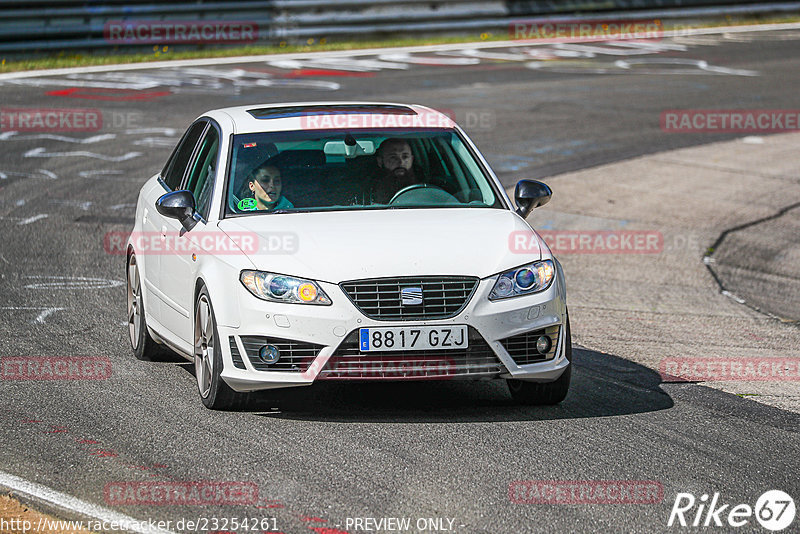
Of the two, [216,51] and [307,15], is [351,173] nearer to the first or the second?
[216,51]

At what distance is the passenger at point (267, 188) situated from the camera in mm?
7703

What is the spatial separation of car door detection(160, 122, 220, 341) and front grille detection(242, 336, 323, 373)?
685 millimetres

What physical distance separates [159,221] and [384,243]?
6.76 ft

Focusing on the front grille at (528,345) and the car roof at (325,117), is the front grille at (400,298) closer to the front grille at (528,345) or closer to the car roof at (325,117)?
the front grille at (528,345)

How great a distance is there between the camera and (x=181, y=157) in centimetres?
887

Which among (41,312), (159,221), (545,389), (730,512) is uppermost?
(159,221)

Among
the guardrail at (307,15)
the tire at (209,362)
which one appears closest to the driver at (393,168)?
the tire at (209,362)

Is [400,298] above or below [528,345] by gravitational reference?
above

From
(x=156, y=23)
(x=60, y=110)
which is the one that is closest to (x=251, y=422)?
(x=60, y=110)

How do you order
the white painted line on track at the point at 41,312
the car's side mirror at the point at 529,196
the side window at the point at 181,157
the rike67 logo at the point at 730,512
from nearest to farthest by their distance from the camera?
1. the rike67 logo at the point at 730,512
2. the car's side mirror at the point at 529,196
3. the side window at the point at 181,157
4. the white painted line on track at the point at 41,312

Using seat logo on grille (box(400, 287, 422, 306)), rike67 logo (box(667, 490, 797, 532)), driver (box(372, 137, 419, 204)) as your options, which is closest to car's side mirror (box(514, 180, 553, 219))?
driver (box(372, 137, 419, 204))

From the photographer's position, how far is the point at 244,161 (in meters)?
7.88

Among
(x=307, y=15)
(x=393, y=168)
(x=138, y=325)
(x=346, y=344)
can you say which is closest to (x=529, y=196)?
(x=393, y=168)

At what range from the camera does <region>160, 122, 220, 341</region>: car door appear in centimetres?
756
